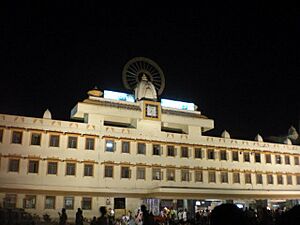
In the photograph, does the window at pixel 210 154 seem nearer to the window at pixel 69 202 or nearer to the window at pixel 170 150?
the window at pixel 170 150

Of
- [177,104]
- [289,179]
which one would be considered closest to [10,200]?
[177,104]

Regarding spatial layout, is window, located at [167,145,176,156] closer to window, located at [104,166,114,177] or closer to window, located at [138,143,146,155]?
window, located at [138,143,146,155]

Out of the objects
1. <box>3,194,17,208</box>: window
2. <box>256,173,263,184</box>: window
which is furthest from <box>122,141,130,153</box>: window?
<box>256,173,263,184</box>: window

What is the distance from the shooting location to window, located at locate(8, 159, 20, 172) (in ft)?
111

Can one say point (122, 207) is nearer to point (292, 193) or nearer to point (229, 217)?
point (292, 193)

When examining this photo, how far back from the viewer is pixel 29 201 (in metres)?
34.0

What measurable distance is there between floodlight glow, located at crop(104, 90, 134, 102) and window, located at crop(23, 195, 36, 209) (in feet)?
42.4

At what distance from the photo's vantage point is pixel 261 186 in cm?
4553

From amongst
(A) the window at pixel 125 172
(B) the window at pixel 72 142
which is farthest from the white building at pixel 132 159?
(A) the window at pixel 125 172

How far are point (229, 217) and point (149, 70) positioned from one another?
4381 centimetres

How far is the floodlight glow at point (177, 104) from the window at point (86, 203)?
13.8m

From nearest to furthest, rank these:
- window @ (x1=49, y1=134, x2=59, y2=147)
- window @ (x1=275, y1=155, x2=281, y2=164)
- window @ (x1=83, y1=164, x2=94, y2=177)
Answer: window @ (x1=49, y1=134, x2=59, y2=147) < window @ (x1=83, y1=164, x2=94, y2=177) < window @ (x1=275, y1=155, x2=281, y2=164)

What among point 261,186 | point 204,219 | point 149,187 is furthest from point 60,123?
point 261,186

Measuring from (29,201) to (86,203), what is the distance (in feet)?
17.2
